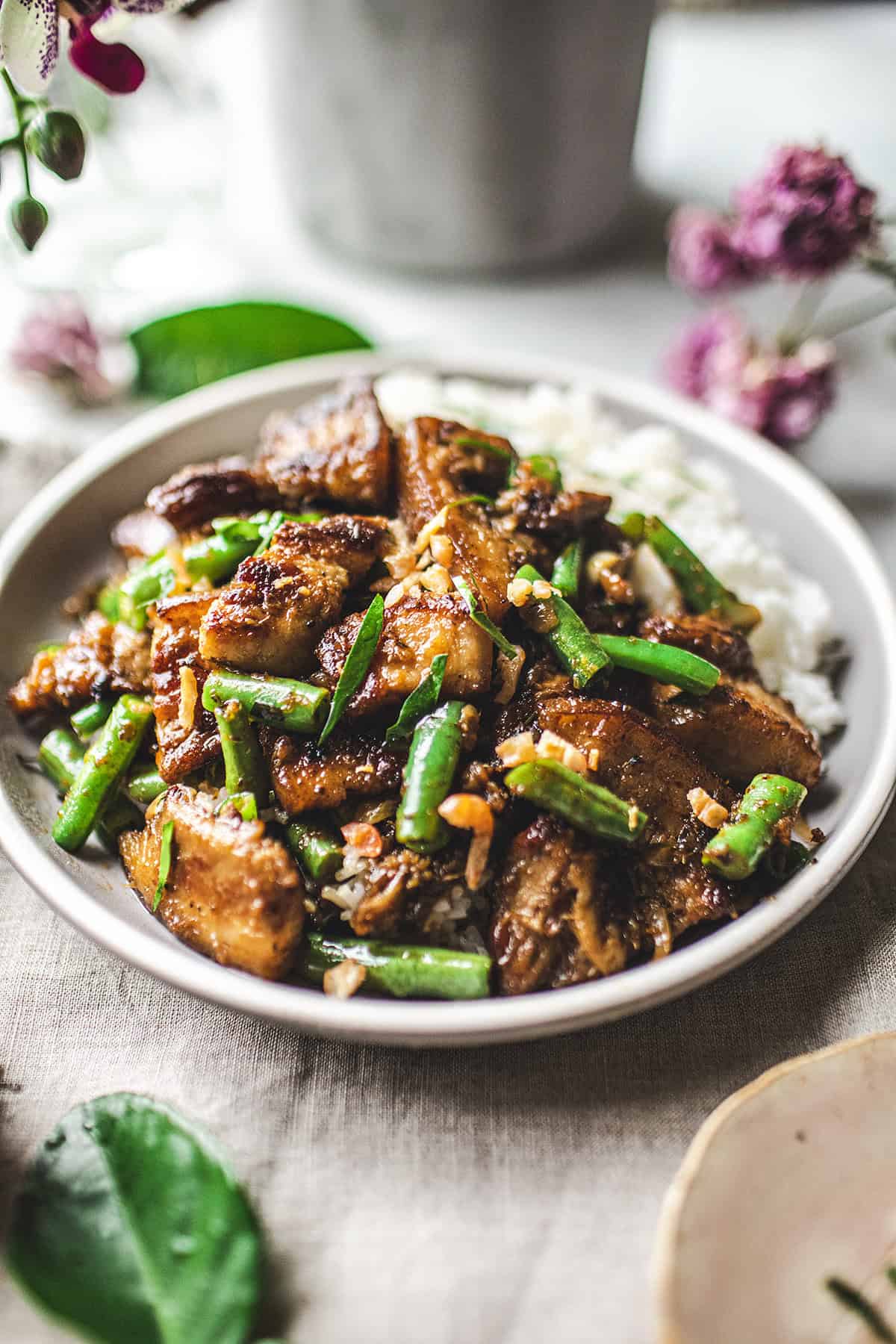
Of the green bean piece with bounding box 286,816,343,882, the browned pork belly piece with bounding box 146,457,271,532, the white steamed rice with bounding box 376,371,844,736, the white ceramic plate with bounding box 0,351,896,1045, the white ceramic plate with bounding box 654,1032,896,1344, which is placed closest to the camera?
the white ceramic plate with bounding box 654,1032,896,1344

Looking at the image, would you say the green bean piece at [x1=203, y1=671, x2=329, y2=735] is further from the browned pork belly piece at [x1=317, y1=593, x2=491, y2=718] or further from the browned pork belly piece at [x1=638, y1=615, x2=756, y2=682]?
the browned pork belly piece at [x1=638, y1=615, x2=756, y2=682]

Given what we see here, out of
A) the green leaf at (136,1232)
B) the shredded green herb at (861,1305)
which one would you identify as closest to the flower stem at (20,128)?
the green leaf at (136,1232)

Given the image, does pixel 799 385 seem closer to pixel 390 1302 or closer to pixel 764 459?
pixel 764 459

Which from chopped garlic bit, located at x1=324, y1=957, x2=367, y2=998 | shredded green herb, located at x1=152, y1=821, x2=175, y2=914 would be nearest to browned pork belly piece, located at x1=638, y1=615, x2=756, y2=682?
chopped garlic bit, located at x1=324, y1=957, x2=367, y2=998

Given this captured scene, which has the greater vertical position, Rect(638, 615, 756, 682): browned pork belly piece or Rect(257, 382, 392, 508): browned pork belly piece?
Rect(257, 382, 392, 508): browned pork belly piece

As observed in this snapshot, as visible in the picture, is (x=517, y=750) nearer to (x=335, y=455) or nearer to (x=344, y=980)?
(x=344, y=980)

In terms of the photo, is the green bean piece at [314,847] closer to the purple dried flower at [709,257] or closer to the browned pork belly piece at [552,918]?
the browned pork belly piece at [552,918]

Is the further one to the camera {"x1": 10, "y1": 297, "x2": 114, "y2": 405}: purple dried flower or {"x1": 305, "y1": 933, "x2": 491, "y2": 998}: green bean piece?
{"x1": 10, "y1": 297, "x2": 114, "y2": 405}: purple dried flower
